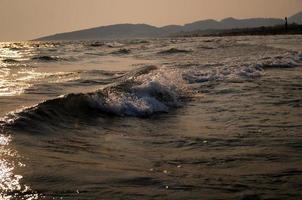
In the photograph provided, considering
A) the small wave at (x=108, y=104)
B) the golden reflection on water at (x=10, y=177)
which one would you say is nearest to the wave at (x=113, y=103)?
the small wave at (x=108, y=104)

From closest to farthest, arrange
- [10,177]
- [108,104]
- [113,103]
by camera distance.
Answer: [10,177], [108,104], [113,103]

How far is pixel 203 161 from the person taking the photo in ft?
16.3

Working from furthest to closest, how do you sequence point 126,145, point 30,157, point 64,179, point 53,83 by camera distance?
point 53,83 < point 126,145 < point 30,157 < point 64,179

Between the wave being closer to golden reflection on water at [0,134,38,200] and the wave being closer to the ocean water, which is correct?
the ocean water

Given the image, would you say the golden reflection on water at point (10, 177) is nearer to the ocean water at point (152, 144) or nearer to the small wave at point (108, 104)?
the ocean water at point (152, 144)

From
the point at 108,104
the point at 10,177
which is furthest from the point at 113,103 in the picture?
the point at 10,177

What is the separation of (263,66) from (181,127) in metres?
11.4

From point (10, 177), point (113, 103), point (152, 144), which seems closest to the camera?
point (10, 177)

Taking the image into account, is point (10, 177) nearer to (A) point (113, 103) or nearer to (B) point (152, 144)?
(B) point (152, 144)

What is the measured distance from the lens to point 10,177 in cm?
411

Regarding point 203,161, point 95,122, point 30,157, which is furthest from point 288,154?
Result: point 95,122

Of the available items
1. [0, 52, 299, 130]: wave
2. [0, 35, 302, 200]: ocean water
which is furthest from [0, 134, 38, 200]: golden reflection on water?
[0, 52, 299, 130]: wave

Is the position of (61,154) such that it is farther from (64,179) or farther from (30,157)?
(64,179)

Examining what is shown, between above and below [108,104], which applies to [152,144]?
below
